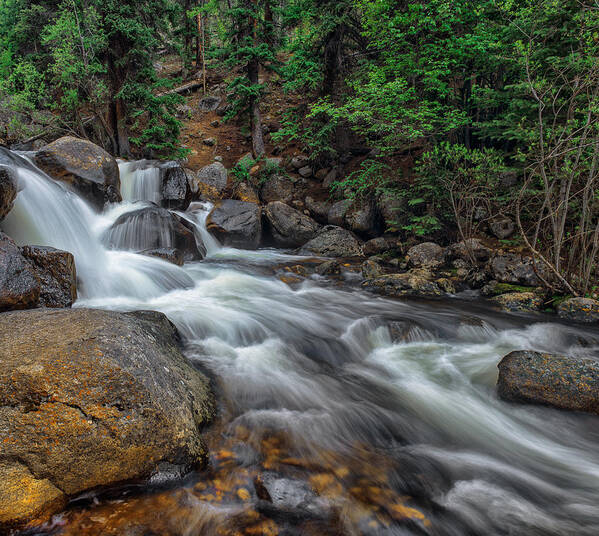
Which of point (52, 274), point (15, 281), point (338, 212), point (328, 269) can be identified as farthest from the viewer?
point (338, 212)

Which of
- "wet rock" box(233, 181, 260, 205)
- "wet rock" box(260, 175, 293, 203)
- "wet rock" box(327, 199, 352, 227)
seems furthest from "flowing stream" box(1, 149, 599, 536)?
"wet rock" box(260, 175, 293, 203)

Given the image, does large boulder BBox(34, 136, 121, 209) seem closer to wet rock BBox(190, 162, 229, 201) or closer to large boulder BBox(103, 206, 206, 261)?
large boulder BBox(103, 206, 206, 261)

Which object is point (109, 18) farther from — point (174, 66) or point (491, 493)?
point (174, 66)

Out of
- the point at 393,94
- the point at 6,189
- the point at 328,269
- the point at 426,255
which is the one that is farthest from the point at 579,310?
the point at 6,189

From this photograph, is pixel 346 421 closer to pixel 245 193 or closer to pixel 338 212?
pixel 338 212

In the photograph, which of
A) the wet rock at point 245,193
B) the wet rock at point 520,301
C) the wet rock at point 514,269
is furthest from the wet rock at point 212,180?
the wet rock at point 520,301

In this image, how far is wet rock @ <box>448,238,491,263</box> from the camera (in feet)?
26.8

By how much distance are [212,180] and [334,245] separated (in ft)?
22.7

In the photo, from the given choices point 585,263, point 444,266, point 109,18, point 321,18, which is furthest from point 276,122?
point 585,263

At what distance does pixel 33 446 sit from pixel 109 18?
46.6ft

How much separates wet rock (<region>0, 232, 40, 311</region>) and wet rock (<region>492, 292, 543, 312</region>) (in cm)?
750

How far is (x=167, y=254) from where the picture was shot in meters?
7.88

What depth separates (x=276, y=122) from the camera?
18281 mm

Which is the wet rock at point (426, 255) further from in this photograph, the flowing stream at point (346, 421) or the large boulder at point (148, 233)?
the large boulder at point (148, 233)
